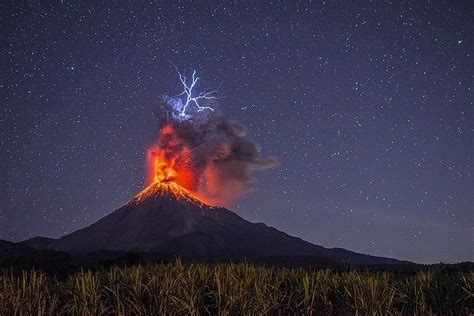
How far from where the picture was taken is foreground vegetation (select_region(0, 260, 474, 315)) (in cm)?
1224

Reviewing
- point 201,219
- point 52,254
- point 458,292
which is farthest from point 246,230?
point 458,292

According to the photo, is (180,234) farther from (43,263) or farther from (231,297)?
(231,297)

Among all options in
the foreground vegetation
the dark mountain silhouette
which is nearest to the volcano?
the dark mountain silhouette

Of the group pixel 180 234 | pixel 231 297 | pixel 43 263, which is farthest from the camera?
pixel 180 234

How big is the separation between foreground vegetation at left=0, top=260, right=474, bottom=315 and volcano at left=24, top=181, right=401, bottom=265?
403 feet

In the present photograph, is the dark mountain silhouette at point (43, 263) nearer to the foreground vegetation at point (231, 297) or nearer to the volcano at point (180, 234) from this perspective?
the foreground vegetation at point (231, 297)

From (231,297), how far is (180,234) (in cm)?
15049

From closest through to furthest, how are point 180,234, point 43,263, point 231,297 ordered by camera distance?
point 231,297, point 43,263, point 180,234

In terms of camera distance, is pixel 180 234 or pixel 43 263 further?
pixel 180 234

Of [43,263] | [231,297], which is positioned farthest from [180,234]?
[231,297]

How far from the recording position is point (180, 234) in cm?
16038

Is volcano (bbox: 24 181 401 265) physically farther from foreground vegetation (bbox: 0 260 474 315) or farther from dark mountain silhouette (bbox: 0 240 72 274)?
foreground vegetation (bbox: 0 260 474 315)

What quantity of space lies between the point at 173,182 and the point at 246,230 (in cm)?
2801

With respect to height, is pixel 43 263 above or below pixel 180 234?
below
